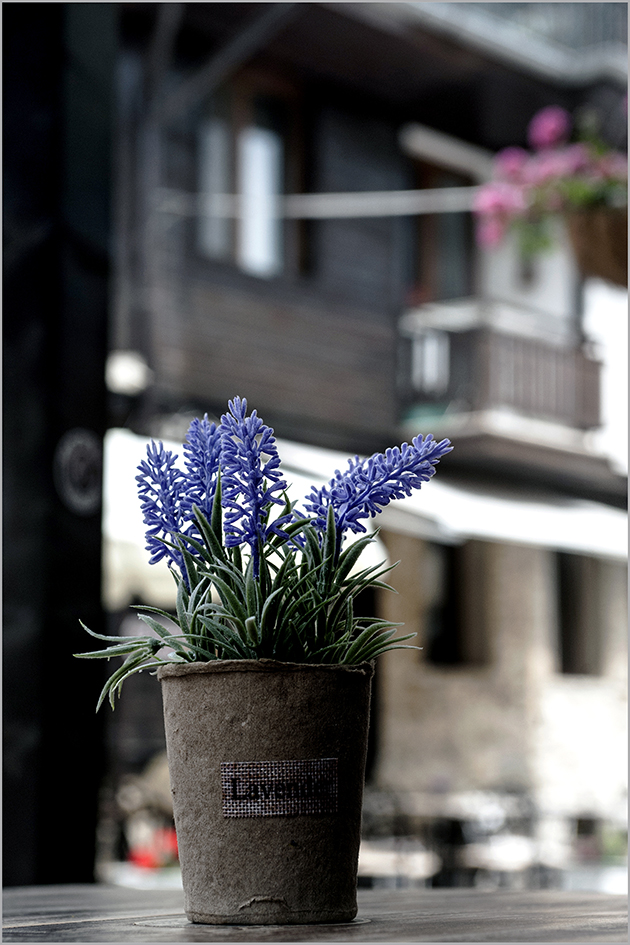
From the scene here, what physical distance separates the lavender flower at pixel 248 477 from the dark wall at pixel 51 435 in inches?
86.6

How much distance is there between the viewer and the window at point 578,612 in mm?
11555

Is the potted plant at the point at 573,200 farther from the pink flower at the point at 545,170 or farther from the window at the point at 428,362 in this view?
the window at the point at 428,362

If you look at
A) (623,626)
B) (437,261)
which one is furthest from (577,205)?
(623,626)

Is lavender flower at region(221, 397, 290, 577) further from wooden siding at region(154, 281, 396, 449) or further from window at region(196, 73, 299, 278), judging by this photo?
window at region(196, 73, 299, 278)

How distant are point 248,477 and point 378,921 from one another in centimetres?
41

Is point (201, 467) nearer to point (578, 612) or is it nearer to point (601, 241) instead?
point (601, 241)

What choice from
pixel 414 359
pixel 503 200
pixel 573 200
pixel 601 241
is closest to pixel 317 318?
pixel 414 359

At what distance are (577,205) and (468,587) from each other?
615 cm

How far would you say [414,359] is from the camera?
1028 cm

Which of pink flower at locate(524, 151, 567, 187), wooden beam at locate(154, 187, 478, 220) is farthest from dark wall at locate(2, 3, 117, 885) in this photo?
wooden beam at locate(154, 187, 478, 220)

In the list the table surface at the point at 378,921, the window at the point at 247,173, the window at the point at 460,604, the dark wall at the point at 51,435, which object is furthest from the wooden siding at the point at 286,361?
the table surface at the point at 378,921

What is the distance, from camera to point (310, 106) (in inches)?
389

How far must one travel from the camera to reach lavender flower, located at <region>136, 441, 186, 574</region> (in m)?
1.26

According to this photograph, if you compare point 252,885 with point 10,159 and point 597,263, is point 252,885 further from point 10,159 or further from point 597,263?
point 597,263
